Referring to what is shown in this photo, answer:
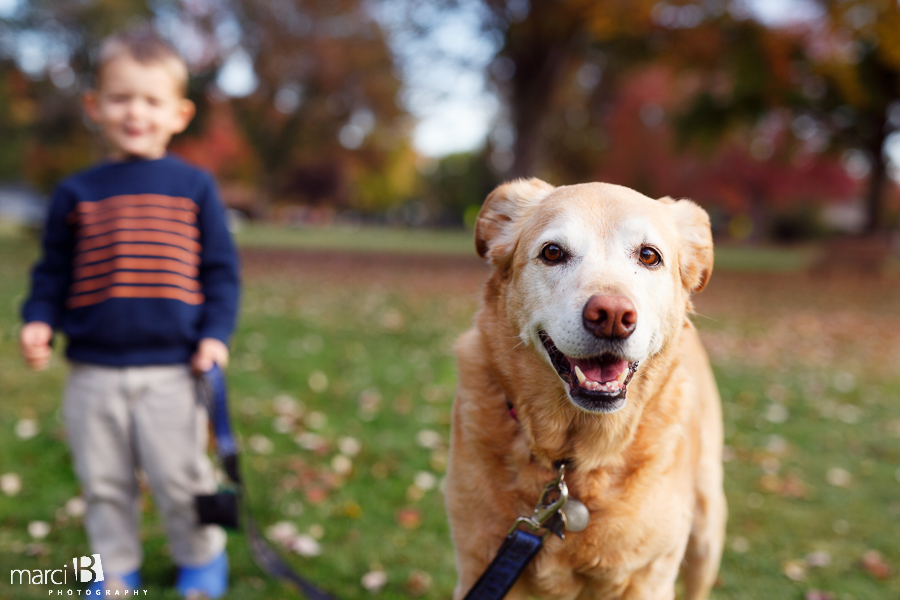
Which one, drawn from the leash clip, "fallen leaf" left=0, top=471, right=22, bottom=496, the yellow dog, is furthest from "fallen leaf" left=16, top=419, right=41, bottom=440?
the leash clip

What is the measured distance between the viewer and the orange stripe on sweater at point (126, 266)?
2557 millimetres

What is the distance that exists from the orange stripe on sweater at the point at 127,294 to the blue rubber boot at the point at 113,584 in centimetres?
118

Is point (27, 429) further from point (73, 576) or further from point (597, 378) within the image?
point (597, 378)

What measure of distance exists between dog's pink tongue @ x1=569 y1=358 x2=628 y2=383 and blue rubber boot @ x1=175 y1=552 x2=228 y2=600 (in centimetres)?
204

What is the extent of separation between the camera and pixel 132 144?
262 cm

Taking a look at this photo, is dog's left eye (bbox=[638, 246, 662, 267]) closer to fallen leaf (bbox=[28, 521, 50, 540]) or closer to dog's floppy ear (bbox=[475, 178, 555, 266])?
dog's floppy ear (bbox=[475, 178, 555, 266])

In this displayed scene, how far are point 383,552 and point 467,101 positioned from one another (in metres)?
17.0

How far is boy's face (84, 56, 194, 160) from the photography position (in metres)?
2.57

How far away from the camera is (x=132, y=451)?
2.66 m

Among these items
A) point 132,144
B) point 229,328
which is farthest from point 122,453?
point 132,144

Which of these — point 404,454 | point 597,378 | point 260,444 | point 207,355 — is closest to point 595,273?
point 597,378

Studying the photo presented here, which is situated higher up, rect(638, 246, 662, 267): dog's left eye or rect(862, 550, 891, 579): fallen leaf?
rect(638, 246, 662, 267): dog's left eye

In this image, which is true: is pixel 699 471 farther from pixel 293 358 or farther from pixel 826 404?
pixel 293 358

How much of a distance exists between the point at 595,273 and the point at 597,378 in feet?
1.00
